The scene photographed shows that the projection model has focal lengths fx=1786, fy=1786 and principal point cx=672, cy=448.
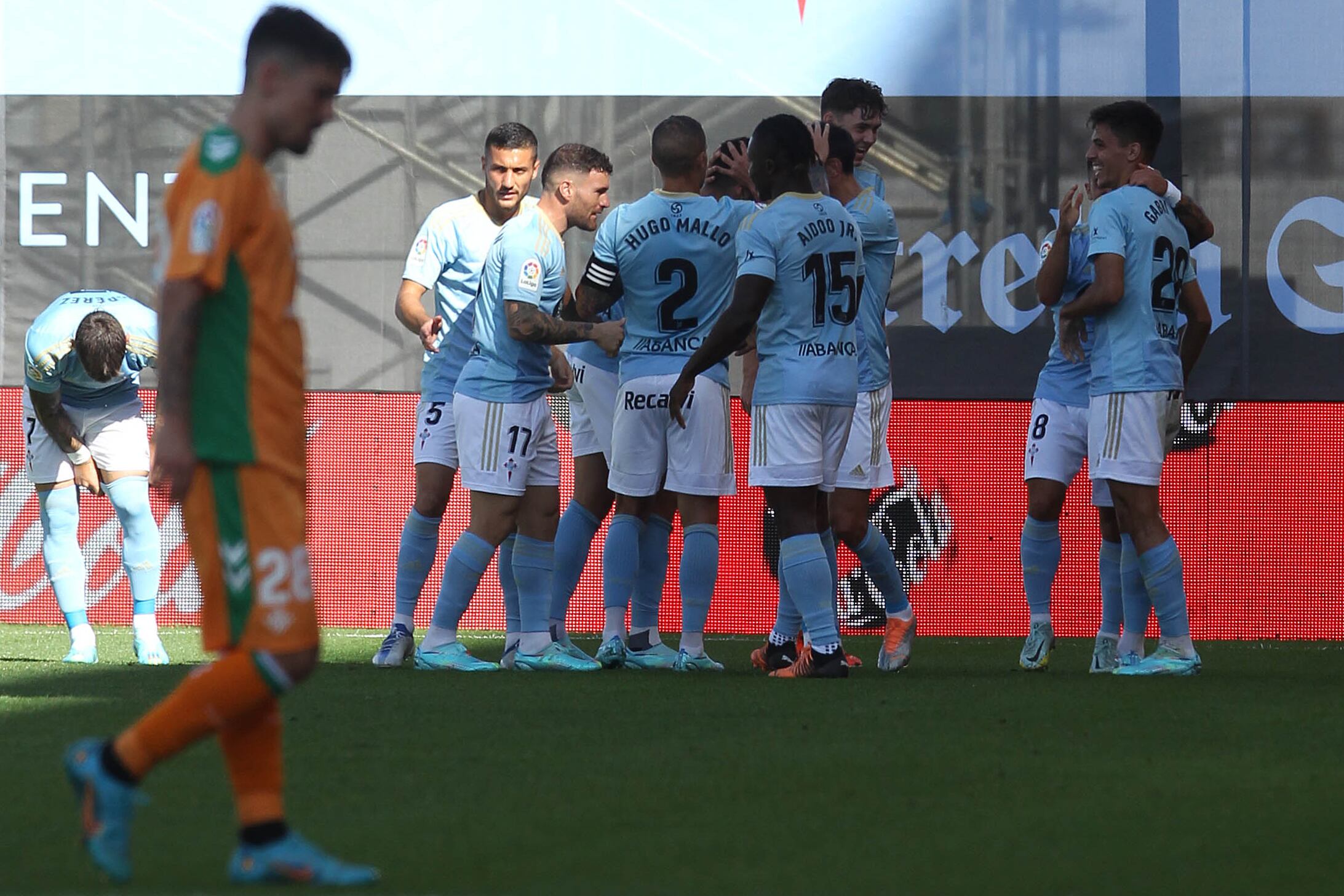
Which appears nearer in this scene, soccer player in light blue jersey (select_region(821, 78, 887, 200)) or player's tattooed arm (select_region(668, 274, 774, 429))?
player's tattooed arm (select_region(668, 274, 774, 429))

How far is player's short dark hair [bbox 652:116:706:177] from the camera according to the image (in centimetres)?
684

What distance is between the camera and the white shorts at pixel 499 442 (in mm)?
6754

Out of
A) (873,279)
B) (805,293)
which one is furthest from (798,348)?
(873,279)

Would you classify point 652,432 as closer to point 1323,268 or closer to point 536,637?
point 536,637

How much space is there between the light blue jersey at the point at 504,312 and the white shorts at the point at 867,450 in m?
1.23

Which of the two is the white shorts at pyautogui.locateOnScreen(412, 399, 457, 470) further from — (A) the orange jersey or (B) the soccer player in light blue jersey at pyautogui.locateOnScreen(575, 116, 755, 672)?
(A) the orange jersey

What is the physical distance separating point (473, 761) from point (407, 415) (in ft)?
18.7

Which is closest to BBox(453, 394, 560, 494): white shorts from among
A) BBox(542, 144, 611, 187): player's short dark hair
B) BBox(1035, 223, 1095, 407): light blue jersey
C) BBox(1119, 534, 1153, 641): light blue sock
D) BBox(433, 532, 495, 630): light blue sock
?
BBox(433, 532, 495, 630): light blue sock

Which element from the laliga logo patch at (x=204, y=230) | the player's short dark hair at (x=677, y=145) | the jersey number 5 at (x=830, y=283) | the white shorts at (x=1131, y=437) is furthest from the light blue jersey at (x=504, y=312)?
the laliga logo patch at (x=204, y=230)

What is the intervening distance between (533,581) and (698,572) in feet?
2.12

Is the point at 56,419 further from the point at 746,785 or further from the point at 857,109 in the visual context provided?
the point at 746,785

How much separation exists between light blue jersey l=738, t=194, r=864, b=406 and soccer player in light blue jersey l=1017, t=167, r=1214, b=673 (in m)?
0.94

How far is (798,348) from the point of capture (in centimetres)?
640

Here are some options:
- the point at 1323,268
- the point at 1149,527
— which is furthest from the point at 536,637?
the point at 1323,268
